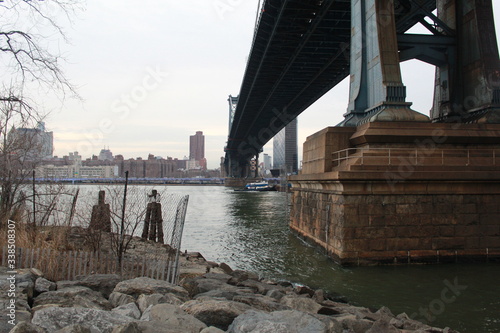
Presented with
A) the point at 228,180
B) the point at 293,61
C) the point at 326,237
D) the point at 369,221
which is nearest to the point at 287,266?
the point at 326,237

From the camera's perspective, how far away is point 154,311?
189 inches

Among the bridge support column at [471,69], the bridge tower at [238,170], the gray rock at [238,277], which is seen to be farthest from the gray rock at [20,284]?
the bridge tower at [238,170]

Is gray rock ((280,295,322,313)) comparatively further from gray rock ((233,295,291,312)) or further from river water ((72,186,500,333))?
river water ((72,186,500,333))

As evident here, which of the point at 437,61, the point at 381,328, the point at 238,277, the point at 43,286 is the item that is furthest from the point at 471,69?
the point at 43,286

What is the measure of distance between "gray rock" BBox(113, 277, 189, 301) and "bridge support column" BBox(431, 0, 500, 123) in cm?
1197

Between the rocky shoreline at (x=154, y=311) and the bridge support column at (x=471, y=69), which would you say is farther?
the bridge support column at (x=471, y=69)

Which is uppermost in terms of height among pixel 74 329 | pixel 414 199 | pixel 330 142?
pixel 330 142

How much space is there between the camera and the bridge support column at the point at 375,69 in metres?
13.4

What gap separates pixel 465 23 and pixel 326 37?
1705 cm

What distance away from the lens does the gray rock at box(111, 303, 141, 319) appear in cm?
519

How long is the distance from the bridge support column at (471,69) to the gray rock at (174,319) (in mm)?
12817

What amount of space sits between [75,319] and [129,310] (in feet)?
3.10

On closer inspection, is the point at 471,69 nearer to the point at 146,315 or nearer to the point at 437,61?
the point at 437,61

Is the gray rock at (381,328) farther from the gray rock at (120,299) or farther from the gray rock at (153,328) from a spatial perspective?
the gray rock at (120,299)
